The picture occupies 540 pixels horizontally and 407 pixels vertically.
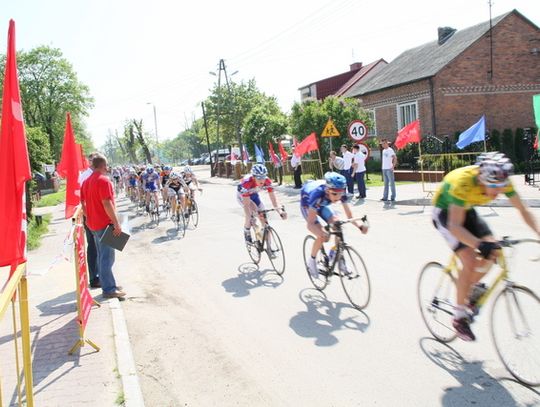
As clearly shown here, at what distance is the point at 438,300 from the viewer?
5137mm

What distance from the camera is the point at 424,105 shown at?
1193 inches

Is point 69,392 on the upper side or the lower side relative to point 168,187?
lower

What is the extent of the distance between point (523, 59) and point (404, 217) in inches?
926

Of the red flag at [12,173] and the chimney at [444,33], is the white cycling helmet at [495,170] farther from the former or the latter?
the chimney at [444,33]

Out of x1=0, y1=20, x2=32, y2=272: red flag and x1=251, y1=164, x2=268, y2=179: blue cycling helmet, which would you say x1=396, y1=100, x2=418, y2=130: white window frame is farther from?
x1=0, y1=20, x2=32, y2=272: red flag

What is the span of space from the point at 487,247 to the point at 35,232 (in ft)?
49.8

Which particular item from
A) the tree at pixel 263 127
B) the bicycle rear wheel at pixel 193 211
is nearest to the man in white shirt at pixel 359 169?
the bicycle rear wheel at pixel 193 211

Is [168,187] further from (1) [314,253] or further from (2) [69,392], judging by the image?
(2) [69,392]

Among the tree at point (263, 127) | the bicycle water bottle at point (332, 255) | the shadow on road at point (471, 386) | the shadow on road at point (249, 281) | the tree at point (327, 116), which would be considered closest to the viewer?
the shadow on road at point (471, 386)

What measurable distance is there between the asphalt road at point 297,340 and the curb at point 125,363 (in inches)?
5.5

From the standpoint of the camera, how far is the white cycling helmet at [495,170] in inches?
162

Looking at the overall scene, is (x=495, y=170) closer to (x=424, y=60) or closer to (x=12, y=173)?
(x=12, y=173)

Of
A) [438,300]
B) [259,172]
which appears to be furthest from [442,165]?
[438,300]

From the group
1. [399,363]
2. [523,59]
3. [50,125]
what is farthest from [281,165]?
[50,125]
